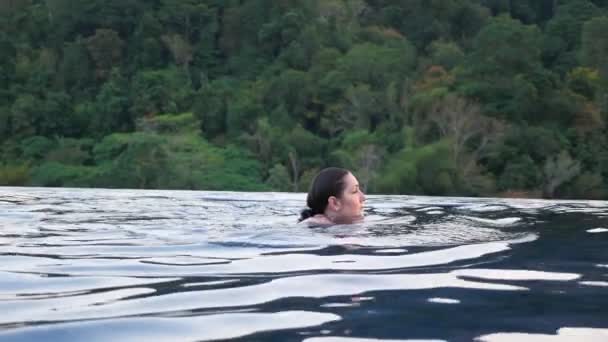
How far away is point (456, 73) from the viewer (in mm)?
33250

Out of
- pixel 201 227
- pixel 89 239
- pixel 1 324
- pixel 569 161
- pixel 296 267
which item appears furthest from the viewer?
pixel 569 161

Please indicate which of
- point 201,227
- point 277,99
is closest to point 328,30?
point 277,99

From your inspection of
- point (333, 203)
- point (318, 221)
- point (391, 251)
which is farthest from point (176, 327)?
point (333, 203)

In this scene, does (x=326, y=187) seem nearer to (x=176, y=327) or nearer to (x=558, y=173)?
(x=176, y=327)

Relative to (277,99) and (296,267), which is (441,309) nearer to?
(296,267)

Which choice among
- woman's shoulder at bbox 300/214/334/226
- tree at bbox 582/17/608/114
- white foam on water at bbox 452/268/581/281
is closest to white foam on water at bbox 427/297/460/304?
white foam on water at bbox 452/268/581/281

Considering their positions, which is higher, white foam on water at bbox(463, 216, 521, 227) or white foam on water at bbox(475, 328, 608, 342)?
white foam on water at bbox(463, 216, 521, 227)

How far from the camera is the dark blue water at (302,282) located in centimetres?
218

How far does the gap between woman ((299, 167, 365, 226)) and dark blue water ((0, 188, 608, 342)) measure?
170mm

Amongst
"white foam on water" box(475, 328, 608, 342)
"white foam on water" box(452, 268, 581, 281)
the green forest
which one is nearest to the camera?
"white foam on water" box(475, 328, 608, 342)

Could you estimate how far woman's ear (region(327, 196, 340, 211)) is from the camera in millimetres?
5453

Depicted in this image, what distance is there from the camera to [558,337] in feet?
6.87

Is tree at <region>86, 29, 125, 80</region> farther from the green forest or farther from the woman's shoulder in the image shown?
the woman's shoulder

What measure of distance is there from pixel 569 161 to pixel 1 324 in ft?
88.4
